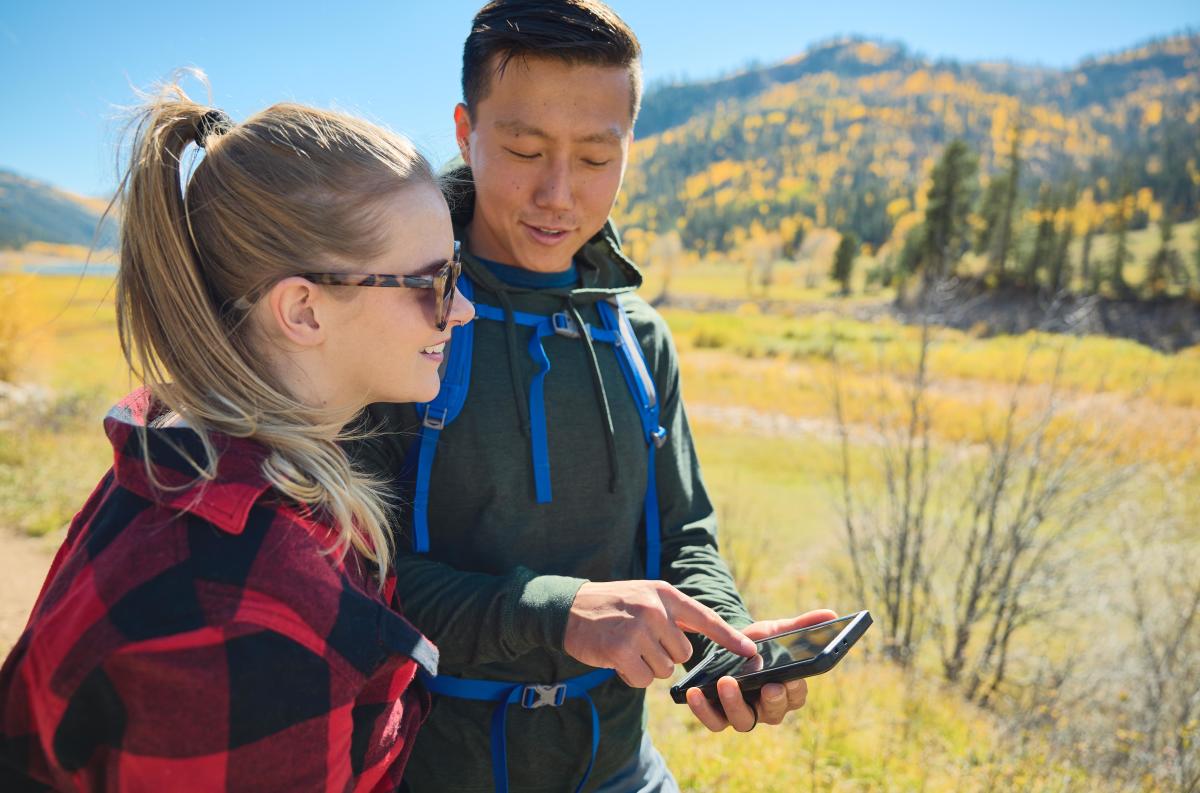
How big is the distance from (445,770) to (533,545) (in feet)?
1.66

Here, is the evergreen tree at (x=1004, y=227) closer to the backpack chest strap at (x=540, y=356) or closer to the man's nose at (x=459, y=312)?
the backpack chest strap at (x=540, y=356)

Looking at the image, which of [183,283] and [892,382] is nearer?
[183,283]

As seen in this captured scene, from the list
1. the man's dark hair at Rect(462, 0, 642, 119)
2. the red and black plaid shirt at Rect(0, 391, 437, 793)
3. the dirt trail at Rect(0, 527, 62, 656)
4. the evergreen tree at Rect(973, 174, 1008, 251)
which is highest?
the evergreen tree at Rect(973, 174, 1008, 251)

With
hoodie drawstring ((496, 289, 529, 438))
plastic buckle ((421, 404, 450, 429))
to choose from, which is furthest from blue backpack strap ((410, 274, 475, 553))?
hoodie drawstring ((496, 289, 529, 438))

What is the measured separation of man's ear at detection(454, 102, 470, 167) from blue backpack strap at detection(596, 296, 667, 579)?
553 millimetres

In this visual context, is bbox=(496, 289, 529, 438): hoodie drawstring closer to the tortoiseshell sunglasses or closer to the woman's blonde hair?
the tortoiseshell sunglasses

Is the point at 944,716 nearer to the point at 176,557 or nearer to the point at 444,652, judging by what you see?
the point at 444,652

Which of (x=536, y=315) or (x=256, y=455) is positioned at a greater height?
(x=536, y=315)

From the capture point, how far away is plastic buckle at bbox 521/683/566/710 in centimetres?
167

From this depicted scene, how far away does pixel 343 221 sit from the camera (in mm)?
1250

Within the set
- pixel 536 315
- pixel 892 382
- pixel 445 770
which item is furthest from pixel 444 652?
pixel 892 382

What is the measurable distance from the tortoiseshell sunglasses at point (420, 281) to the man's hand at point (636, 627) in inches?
23.5

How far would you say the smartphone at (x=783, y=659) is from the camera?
4.80ft

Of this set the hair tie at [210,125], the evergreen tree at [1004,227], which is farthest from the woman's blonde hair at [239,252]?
the evergreen tree at [1004,227]
